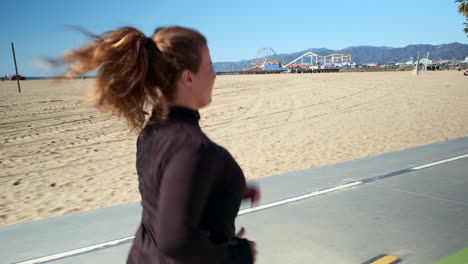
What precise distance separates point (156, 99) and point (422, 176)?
445 centimetres

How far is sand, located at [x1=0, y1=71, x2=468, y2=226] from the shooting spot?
537cm

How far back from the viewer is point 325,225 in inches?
125

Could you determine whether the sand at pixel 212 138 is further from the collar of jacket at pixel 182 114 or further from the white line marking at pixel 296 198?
the white line marking at pixel 296 198

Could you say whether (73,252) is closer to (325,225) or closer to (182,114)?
(325,225)

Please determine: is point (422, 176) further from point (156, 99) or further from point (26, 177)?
point (26, 177)

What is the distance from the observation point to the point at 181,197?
2.82ft

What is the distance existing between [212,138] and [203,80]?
846 centimetres

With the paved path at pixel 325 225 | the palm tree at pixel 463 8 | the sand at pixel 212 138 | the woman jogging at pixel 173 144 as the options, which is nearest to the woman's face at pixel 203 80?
the woman jogging at pixel 173 144

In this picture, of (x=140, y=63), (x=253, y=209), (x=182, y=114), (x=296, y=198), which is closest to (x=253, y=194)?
(x=182, y=114)

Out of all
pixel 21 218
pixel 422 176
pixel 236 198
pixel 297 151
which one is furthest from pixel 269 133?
pixel 236 198

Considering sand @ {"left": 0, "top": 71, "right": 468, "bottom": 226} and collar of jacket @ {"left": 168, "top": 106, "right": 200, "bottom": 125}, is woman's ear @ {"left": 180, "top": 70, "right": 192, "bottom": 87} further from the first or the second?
sand @ {"left": 0, "top": 71, "right": 468, "bottom": 226}

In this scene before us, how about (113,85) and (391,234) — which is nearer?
(113,85)

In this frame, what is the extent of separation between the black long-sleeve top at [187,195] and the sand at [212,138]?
1.17 feet

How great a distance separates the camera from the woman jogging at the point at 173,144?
87cm
